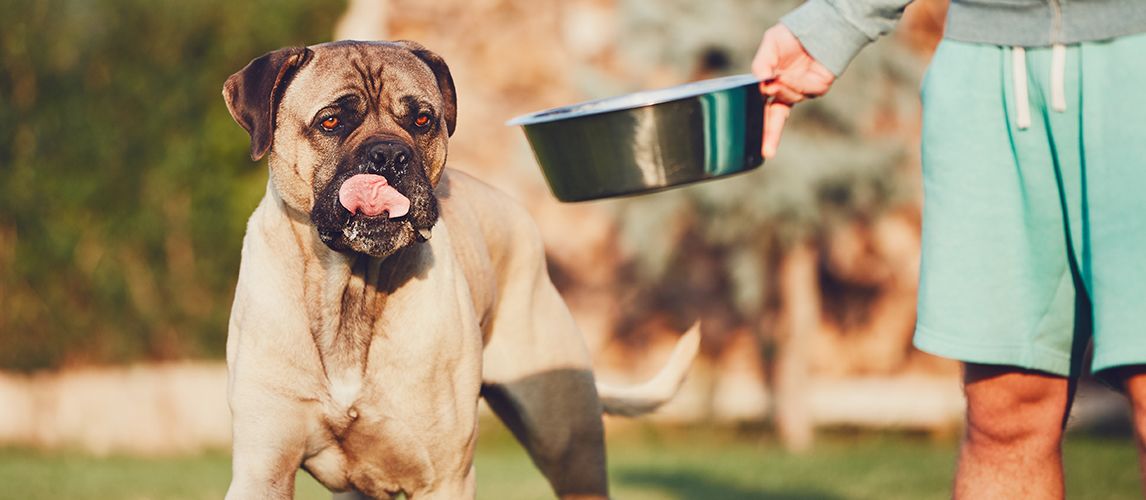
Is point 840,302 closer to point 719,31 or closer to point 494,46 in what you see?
point 719,31

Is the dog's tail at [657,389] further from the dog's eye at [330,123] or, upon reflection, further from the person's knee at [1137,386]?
the person's knee at [1137,386]

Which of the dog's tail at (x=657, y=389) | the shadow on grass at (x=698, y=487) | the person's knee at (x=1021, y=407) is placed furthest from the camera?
the shadow on grass at (x=698, y=487)

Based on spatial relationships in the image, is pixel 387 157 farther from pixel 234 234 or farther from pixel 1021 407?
pixel 234 234

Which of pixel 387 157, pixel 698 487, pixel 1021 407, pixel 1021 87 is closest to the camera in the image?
pixel 1021 87

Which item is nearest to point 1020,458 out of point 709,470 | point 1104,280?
point 1104,280

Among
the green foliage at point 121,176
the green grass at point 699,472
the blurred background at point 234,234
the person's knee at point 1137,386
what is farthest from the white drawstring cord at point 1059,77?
the green foliage at point 121,176

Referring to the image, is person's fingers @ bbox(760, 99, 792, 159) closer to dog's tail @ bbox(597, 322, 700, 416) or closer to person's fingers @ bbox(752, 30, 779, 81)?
person's fingers @ bbox(752, 30, 779, 81)

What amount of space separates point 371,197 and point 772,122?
1231mm

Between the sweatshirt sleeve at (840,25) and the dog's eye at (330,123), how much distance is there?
122 centimetres

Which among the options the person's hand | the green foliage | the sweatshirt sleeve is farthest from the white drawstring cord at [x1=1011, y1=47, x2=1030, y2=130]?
the green foliage

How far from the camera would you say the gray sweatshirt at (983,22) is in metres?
3.05

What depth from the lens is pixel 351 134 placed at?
3.69 metres

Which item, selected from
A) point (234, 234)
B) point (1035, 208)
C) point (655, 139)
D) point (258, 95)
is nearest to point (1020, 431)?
point (1035, 208)

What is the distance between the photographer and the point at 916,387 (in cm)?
1173
